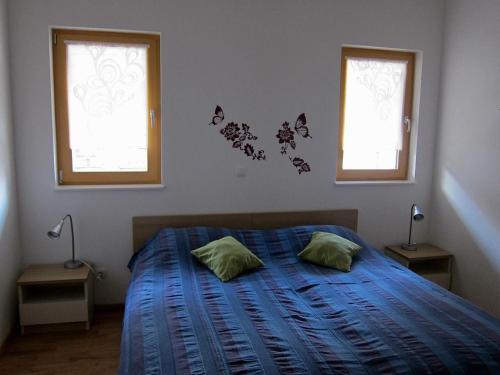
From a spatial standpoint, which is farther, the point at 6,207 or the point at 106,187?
the point at 106,187

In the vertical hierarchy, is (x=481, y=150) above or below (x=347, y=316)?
above

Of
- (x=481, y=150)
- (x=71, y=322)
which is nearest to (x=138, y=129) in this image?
(x=71, y=322)

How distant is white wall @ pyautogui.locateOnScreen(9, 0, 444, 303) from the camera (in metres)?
2.85

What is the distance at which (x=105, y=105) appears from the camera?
2.97 m

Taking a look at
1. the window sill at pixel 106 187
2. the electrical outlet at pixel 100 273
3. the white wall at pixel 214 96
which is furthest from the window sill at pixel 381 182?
the electrical outlet at pixel 100 273

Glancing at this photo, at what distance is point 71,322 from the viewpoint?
Result: 2.79 m

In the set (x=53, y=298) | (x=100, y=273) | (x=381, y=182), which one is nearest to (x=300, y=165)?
(x=381, y=182)

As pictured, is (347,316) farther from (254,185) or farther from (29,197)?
(29,197)

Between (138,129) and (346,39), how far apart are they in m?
1.82

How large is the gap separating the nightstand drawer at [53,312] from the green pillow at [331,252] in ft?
5.14

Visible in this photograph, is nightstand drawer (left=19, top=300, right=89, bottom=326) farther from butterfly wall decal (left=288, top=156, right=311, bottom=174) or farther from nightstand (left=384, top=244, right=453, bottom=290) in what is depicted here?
nightstand (left=384, top=244, right=453, bottom=290)


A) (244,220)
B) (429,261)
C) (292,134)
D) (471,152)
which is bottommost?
(429,261)

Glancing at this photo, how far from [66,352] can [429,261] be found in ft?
9.78

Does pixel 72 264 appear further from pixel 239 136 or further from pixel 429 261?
pixel 429 261
